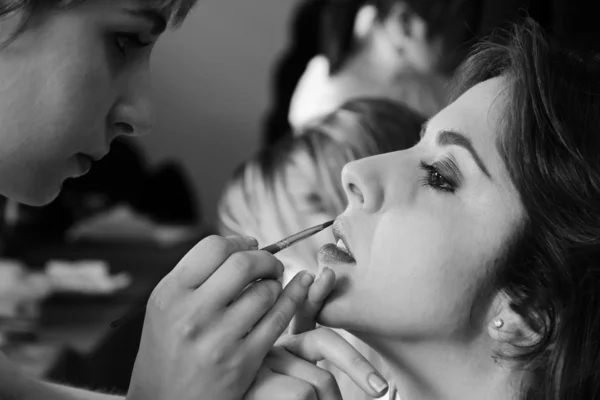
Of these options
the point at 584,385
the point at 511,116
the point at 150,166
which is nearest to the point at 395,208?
the point at 511,116

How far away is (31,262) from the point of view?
221 cm

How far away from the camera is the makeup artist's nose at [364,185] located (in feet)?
2.90

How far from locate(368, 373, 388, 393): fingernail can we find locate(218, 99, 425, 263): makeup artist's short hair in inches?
A: 27.6

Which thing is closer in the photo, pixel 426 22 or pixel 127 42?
pixel 127 42

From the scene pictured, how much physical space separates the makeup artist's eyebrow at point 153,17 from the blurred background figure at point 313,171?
2.25 ft

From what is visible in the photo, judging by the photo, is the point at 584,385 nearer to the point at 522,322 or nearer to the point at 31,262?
the point at 522,322

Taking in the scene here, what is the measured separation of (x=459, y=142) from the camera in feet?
2.93

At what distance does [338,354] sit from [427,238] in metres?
0.15

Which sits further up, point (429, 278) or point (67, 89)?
point (67, 89)

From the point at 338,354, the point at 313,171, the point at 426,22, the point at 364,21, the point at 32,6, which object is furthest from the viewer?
the point at 364,21

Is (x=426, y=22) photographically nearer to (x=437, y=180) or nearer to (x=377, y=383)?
(x=437, y=180)

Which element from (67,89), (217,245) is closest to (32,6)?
(67,89)

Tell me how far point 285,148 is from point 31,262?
0.99m

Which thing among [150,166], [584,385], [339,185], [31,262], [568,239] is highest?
[568,239]
